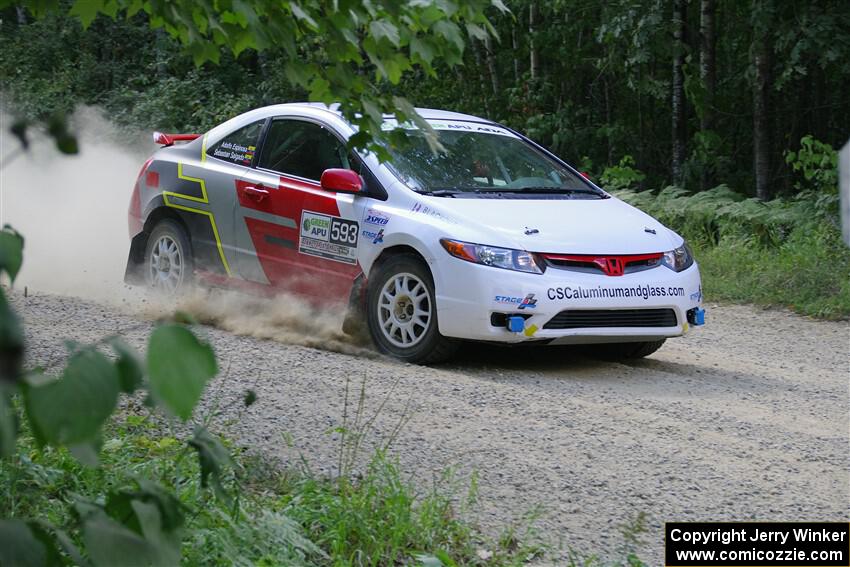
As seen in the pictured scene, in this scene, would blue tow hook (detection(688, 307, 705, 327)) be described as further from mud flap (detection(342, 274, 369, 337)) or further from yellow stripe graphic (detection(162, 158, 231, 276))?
yellow stripe graphic (detection(162, 158, 231, 276))

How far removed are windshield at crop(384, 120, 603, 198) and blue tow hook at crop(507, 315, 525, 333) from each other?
1.23 meters

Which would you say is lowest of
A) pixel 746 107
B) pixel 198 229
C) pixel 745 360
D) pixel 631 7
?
pixel 745 360

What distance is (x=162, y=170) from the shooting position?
980 cm

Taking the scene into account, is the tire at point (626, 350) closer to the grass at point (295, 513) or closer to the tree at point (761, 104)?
the grass at point (295, 513)

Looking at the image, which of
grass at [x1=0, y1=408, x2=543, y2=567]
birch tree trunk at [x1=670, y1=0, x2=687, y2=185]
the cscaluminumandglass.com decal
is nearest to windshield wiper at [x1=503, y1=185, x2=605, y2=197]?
grass at [x1=0, y1=408, x2=543, y2=567]

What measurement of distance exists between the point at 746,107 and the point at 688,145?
126 centimetres

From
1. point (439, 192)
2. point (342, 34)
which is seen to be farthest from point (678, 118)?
point (342, 34)

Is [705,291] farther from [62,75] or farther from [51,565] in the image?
[62,75]

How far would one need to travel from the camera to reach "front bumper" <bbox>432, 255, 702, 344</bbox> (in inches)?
295

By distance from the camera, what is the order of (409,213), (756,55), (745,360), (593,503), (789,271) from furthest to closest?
(756,55) < (789,271) < (745,360) < (409,213) < (593,503)

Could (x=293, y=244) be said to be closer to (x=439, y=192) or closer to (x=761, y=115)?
(x=439, y=192)

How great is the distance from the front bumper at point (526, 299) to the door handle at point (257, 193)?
1795 millimetres

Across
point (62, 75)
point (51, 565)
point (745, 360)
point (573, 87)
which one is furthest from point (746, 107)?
point (51, 565)

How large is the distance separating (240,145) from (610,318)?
3411mm
